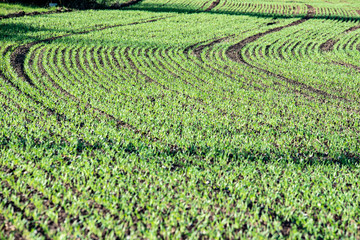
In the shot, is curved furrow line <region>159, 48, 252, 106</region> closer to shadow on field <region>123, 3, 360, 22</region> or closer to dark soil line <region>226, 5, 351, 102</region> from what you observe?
dark soil line <region>226, 5, 351, 102</region>

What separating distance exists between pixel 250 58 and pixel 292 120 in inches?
423

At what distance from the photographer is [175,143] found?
8.78 meters

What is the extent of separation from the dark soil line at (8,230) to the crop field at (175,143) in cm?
3

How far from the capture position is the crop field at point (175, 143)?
5.62m

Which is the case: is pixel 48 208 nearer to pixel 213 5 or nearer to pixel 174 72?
pixel 174 72

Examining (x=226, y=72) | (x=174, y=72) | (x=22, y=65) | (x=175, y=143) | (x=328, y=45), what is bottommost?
(x=175, y=143)

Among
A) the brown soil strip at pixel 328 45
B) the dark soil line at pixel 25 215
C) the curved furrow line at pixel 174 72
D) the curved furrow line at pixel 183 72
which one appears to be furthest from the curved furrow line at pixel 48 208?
the brown soil strip at pixel 328 45

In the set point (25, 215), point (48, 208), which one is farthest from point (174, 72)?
point (25, 215)

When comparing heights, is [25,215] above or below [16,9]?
below

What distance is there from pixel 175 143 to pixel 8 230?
4509 millimetres

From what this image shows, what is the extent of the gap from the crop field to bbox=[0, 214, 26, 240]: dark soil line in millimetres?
28

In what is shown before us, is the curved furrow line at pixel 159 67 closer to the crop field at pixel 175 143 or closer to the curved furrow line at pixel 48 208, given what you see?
the crop field at pixel 175 143

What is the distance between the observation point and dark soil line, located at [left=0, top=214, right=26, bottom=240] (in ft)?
16.7

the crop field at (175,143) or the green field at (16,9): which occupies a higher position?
the green field at (16,9)
